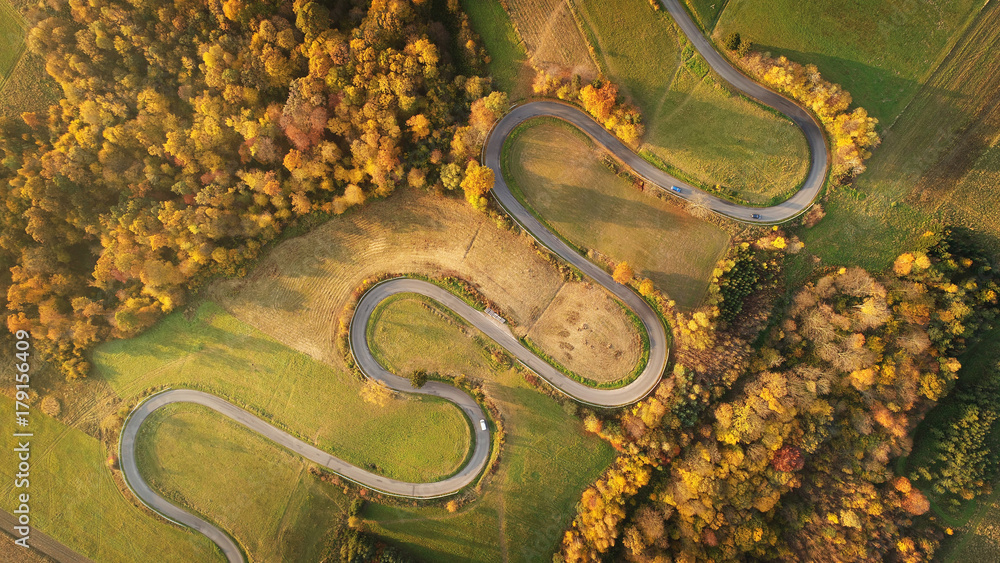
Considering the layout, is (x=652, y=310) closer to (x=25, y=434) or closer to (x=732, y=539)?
(x=732, y=539)

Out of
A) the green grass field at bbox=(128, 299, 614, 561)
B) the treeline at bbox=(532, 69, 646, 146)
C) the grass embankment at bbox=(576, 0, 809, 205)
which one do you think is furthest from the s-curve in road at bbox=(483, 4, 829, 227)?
the green grass field at bbox=(128, 299, 614, 561)

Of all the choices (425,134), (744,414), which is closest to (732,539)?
(744,414)

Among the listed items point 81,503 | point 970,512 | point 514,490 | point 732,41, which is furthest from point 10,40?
point 970,512

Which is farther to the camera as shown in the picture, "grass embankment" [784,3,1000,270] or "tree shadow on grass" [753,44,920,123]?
"tree shadow on grass" [753,44,920,123]

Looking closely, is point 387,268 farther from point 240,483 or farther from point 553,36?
point 553,36

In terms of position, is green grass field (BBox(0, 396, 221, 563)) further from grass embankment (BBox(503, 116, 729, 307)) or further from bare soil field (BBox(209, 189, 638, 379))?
grass embankment (BBox(503, 116, 729, 307))
